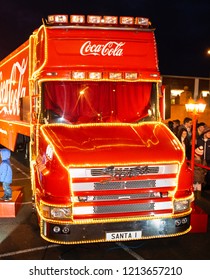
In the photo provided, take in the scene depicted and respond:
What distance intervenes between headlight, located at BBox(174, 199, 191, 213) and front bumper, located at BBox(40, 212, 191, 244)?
10 centimetres

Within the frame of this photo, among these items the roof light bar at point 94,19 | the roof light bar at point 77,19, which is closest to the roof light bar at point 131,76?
the roof light bar at point 94,19

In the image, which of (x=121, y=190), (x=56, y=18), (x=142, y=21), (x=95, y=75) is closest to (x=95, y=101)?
(x=95, y=75)

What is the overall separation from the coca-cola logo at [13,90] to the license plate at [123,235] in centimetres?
486

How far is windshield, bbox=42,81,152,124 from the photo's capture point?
6.31 m

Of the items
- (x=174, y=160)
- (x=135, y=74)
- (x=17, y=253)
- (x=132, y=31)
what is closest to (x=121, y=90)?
(x=135, y=74)

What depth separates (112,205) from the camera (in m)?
5.40

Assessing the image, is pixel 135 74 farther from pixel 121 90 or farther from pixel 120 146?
pixel 120 146

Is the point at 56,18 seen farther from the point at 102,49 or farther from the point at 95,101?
the point at 95,101

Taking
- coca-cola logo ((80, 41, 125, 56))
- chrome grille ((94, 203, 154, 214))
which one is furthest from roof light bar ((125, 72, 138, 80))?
chrome grille ((94, 203, 154, 214))

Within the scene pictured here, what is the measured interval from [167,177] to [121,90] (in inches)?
74.3

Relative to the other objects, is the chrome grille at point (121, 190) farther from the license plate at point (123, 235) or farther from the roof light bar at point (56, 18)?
the roof light bar at point (56, 18)

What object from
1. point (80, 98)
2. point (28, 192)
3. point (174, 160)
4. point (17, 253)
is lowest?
point (28, 192)

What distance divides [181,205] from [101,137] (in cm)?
160

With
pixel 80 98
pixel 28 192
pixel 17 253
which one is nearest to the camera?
pixel 17 253
